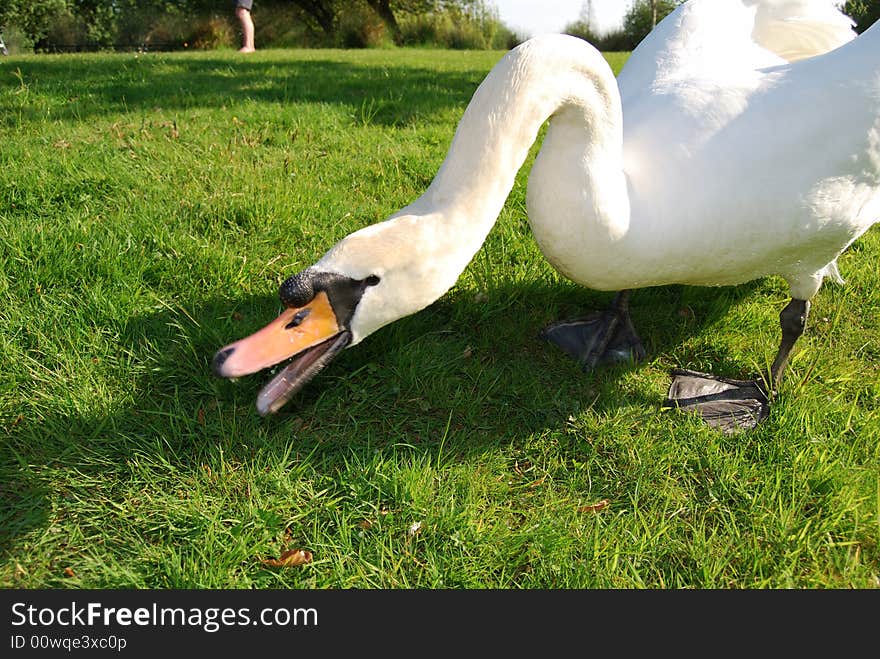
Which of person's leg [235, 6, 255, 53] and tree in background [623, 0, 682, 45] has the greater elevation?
tree in background [623, 0, 682, 45]

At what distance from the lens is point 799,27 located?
11.3ft

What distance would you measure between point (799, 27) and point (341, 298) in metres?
3.22

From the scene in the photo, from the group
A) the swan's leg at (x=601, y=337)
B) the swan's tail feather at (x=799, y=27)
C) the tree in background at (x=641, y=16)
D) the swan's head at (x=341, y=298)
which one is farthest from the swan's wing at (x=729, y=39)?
the tree in background at (x=641, y=16)

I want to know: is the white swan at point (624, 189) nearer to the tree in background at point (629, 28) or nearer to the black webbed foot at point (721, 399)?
the black webbed foot at point (721, 399)

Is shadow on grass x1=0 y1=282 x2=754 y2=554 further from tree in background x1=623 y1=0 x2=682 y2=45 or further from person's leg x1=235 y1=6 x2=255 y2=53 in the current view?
tree in background x1=623 y1=0 x2=682 y2=45

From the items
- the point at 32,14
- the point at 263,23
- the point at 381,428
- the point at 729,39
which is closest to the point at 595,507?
the point at 381,428

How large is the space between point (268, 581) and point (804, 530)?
1.82 meters

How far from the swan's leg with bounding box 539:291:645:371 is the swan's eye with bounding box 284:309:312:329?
1573 millimetres

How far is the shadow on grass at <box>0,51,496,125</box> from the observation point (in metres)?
5.98

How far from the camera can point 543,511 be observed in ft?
7.45

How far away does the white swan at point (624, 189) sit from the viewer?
192 centimetres

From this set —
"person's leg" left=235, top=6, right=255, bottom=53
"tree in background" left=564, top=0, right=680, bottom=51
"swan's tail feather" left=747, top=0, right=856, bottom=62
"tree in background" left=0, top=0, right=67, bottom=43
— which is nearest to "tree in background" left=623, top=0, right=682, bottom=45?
"tree in background" left=564, top=0, right=680, bottom=51

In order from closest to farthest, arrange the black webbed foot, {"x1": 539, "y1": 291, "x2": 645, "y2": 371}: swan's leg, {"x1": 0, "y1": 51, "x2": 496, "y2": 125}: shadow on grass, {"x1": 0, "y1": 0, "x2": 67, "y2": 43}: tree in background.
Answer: the black webbed foot
{"x1": 539, "y1": 291, "x2": 645, "y2": 371}: swan's leg
{"x1": 0, "y1": 51, "x2": 496, "y2": 125}: shadow on grass
{"x1": 0, "y1": 0, "x2": 67, "y2": 43}: tree in background

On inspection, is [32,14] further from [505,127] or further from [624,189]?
[624,189]
